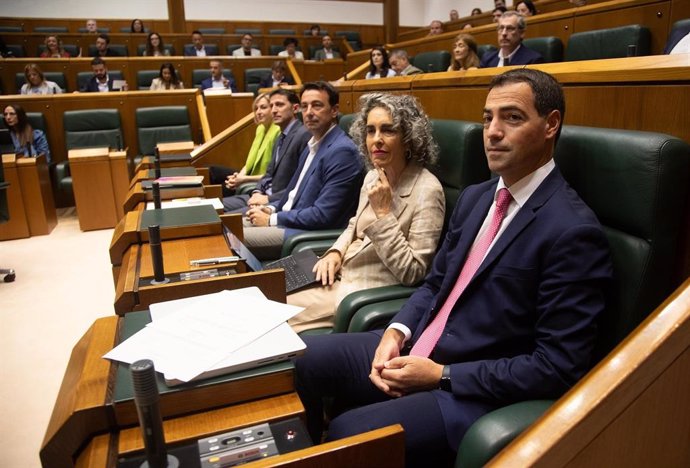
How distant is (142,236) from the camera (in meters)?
1.47

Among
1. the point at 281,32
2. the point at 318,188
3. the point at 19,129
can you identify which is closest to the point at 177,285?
the point at 318,188

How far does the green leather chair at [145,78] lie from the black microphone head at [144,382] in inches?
212

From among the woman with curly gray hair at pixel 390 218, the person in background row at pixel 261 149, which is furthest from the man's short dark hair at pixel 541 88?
the person in background row at pixel 261 149

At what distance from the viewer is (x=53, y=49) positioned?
6.20 m

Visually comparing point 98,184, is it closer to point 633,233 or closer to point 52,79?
point 52,79

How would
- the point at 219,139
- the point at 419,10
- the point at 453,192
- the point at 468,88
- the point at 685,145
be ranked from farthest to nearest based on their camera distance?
the point at 419,10 → the point at 219,139 → the point at 468,88 → the point at 453,192 → the point at 685,145

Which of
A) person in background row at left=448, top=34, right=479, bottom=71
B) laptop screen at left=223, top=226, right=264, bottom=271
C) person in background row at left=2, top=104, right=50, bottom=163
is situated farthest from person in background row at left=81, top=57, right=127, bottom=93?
laptop screen at left=223, top=226, right=264, bottom=271

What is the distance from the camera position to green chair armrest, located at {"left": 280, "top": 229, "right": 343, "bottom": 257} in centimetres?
186

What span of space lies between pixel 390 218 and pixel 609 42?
2.36 metres

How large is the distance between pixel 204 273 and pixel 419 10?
9625 millimetres

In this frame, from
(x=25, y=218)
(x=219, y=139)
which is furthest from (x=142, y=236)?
(x=25, y=218)

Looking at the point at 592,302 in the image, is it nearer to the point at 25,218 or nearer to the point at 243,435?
the point at 243,435

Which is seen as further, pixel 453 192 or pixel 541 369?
pixel 453 192

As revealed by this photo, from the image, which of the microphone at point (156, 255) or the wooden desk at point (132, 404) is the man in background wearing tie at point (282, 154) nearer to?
the microphone at point (156, 255)
